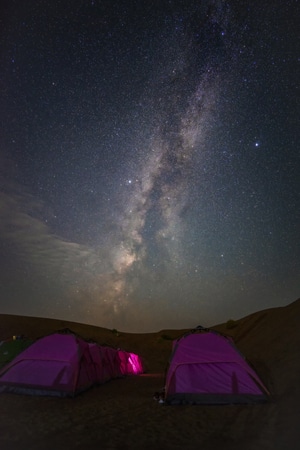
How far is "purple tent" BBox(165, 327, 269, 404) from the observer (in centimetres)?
918

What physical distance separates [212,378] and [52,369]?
18.3ft

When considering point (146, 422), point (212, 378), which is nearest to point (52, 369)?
point (146, 422)

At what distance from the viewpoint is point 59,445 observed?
18.8 feet

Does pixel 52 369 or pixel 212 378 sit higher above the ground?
pixel 52 369

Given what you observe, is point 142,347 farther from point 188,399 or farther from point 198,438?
point 198,438

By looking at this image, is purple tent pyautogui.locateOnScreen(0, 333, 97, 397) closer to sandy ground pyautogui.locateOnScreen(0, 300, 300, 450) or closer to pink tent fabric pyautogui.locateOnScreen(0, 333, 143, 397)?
pink tent fabric pyautogui.locateOnScreen(0, 333, 143, 397)

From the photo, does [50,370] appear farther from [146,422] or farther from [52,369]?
[146,422]

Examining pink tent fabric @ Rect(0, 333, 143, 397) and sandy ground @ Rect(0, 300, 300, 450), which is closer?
sandy ground @ Rect(0, 300, 300, 450)

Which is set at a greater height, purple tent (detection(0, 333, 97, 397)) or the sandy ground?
purple tent (detection(0, 333, 97, 397))

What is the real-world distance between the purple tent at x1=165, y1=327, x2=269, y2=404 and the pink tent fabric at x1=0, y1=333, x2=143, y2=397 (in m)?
3.45

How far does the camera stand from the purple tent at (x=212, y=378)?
30.1ft

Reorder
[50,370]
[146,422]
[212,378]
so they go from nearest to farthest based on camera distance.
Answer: [146,422] → [212,378] → [50,370]

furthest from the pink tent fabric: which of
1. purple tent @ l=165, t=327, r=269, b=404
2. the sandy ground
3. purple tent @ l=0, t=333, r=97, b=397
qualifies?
purple tent @ l=165, t=327, r=269, b=404

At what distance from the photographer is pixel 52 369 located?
→ 10.6m
